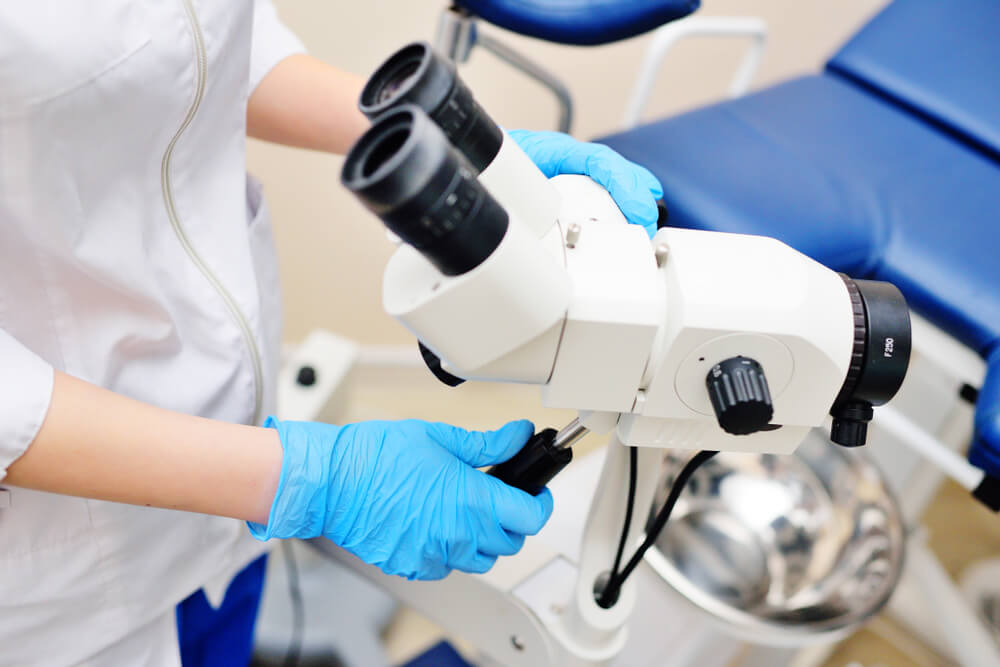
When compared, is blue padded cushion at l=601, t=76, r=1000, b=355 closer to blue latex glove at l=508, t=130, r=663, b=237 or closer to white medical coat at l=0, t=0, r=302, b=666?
blue latex glove at l=508, t=130, r=663, b=237

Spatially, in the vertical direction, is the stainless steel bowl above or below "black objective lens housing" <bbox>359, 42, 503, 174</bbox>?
below

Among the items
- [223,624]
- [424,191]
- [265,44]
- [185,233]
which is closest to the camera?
[424,191]

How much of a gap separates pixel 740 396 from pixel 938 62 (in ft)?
3.60

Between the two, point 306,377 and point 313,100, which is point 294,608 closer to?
point 306,377

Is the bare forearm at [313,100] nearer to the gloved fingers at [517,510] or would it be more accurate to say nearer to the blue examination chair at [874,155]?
the blue examination chair at [874,155]

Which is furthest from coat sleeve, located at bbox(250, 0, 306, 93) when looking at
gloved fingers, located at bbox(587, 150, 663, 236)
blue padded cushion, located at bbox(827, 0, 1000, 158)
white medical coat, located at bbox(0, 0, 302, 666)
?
blue padded cushion, located at bbox(827, 0, 1000, 158)

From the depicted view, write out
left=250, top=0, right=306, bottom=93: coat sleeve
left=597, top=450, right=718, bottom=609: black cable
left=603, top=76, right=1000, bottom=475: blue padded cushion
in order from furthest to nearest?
left=603, top=76, right=1000, bottom=475: blue padded cushion, left=250, top=0, right=306, bottom=93: coat sleeve, left=597, top=450, right=718, bottom=609: black cable

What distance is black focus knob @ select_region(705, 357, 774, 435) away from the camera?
0.52 m

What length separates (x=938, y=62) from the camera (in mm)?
1320

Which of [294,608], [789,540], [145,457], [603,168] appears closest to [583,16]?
[603,168]

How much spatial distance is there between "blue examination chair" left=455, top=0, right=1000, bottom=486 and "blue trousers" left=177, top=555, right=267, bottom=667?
2.50 ft

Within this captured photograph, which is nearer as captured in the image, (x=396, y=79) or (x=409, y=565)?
(x=396, y=79)

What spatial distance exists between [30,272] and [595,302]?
0.49m

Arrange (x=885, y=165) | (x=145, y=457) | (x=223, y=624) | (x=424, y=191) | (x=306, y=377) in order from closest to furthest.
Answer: (x=424, y=191) < (x=145, y=457) < (x=223, y=624) < (x=885, y=165) < (x=306, y=377)
